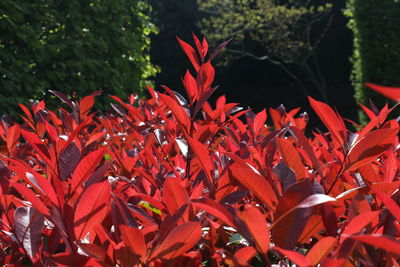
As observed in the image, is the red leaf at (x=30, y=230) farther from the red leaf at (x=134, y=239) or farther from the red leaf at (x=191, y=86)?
the red leaf at (x=191, y=86)

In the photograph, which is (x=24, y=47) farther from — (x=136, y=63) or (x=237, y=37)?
(x=237, y=37)

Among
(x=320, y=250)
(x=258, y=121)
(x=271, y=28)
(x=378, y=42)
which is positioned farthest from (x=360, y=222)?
(x=271, y=28)

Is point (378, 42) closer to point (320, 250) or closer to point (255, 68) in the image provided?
point (255, 68)

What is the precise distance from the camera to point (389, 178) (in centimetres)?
91

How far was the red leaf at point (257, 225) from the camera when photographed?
57cm

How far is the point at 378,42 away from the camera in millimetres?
10078

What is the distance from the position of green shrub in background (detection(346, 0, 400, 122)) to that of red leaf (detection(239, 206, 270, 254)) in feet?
32.3

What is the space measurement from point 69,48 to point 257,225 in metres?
5.34

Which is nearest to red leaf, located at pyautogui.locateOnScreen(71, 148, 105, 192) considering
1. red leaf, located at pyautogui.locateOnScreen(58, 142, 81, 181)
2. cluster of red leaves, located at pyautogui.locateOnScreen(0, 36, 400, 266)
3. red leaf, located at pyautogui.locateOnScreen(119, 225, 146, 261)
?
cluster of red leaves, located at pyautogui.locateOnScreen(0, 36, 400, 266)

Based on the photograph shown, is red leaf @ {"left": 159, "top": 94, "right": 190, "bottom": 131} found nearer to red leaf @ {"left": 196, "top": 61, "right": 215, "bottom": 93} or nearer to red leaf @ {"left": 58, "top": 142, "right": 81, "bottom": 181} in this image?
red leaf @ {"left": 196, "top": 61, "right": 215, "bottom": 93}

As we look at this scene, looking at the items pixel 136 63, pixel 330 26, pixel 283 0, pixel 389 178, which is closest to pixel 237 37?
pixel 283 0

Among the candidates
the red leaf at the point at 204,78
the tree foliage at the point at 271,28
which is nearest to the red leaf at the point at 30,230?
the red leaf at the point at 204,78

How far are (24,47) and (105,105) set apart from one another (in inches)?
40.2

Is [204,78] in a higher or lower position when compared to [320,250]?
higher
